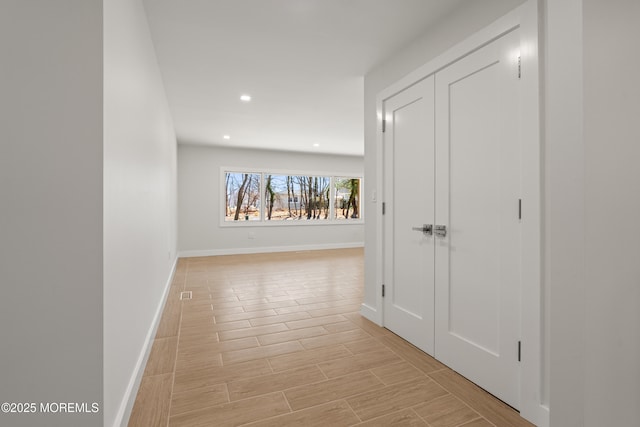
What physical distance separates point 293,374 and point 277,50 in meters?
2.57

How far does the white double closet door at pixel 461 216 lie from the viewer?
5.53ft

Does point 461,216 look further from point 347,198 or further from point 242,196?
point 347,198

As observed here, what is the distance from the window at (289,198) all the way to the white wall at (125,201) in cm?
506

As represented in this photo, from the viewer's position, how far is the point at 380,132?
2.79 m

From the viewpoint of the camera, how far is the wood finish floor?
158 cm

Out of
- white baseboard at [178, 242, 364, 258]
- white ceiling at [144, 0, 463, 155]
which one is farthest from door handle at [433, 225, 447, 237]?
white baseboard at [178, 242, 364, 258]

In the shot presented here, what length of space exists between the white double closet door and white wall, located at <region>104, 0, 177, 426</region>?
6.26ft

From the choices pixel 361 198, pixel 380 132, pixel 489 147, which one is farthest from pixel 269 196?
pixel 489 147

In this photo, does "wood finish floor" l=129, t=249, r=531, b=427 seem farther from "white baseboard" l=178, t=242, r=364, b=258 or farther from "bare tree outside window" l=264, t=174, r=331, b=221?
"bare tree outside window" l=264, t=174, r=331, b=221

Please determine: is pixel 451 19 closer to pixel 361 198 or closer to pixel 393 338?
pixel 393 338

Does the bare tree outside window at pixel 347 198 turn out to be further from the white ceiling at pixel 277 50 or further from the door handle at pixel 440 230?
the door handle at pixel 440 230

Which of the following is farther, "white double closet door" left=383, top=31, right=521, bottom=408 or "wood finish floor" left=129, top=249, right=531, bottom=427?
"white double closet door" left=383, top=31, right=521, bottom=408
